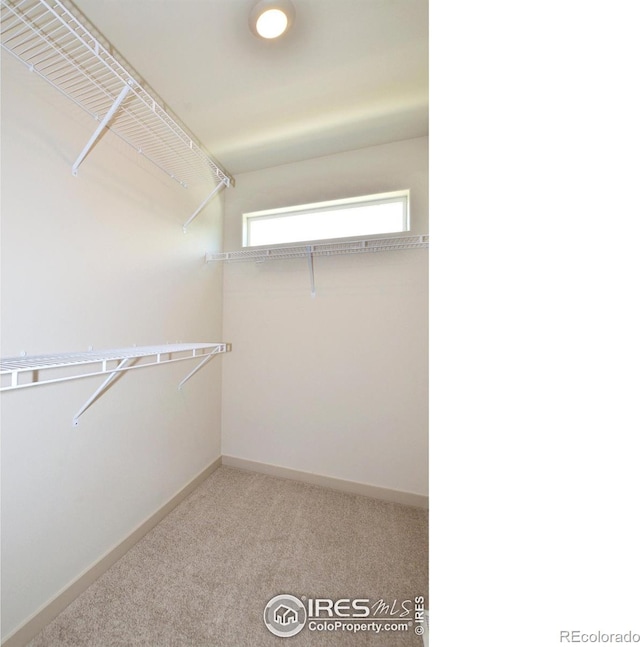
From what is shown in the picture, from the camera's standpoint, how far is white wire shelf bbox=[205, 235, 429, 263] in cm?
161

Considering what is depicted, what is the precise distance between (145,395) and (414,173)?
2.25m

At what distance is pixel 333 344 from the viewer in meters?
1.85

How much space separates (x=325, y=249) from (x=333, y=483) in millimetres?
1733

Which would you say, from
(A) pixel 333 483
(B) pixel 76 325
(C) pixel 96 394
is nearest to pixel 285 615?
(A) pixel 333 483

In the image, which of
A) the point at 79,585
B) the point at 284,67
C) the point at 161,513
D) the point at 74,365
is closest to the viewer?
the point at 74,365

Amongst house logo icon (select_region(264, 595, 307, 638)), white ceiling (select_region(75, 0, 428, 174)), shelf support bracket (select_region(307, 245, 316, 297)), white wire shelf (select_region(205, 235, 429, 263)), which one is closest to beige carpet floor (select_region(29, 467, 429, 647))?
house logo icon (select_region(264, 595, 307, 638))

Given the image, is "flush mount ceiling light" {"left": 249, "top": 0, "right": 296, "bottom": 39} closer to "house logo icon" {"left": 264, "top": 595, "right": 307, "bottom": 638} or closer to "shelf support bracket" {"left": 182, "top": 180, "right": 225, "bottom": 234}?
"shelf support bracket" {"left": 182, "top": 180, "right": 225, "bottom": 234}

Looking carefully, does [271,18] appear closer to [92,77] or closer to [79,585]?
[92,77]

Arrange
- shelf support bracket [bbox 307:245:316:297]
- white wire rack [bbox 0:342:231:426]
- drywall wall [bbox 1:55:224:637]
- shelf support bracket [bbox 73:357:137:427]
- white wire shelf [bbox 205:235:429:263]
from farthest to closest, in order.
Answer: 1. shelf support bracket [bbox 307:245:316:297]
2. white wire shelf [bbox 205:235:429:263]
3. shelf support bracket [bbox 73:357:137:427]
4. drywall wall [bbox 1:55:224:637]
5. white wire rack [bbox 0:342:231:426]

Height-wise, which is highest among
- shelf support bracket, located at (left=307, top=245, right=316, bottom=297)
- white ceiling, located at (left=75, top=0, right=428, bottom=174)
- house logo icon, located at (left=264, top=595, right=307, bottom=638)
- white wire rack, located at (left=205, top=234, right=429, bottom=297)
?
white ceiling, located at (left=75, top=0, right=428, bottom=174)

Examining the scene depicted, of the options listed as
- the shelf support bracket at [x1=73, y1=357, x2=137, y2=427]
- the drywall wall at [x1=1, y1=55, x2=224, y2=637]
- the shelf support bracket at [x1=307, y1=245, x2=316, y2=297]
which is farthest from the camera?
the shelf support bracket at [x1=307, y1=245, x2=316, y2=297]
